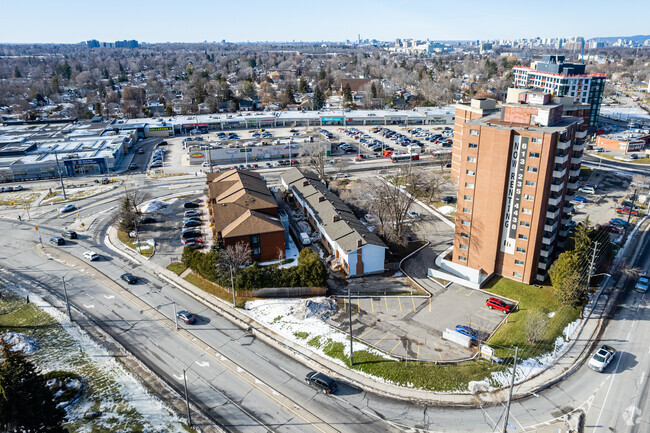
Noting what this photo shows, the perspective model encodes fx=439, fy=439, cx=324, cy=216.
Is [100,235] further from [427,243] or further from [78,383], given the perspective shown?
[427,243]

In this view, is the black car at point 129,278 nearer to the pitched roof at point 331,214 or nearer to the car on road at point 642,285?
the pitched roof at point 331,214

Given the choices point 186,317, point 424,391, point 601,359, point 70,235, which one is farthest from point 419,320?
point 70,235

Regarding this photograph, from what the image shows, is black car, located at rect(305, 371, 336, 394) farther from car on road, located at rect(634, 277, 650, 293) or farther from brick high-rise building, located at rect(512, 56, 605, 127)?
brick high-rise building, located at rect(512, 56, 605, 127)

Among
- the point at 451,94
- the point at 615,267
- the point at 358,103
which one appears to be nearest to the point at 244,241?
the point at 615,267

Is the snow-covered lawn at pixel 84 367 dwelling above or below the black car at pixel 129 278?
below

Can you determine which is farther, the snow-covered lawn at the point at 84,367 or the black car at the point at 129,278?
the black car at the point at 129,278

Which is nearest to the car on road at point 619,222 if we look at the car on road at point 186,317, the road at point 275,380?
the road at point 275,380
